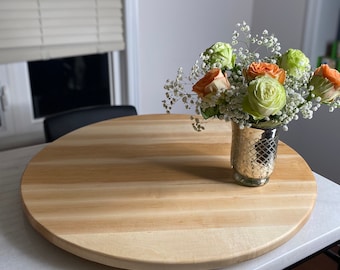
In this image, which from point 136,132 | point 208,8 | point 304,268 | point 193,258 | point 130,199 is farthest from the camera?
point 208,8

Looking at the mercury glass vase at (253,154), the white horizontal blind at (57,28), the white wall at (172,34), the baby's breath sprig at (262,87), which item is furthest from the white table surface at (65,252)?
the white wall at (172,34)

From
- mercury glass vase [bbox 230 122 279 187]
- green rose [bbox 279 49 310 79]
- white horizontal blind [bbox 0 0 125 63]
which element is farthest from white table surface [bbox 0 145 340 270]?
white horizontal blind [bbox 0 0 125 63]

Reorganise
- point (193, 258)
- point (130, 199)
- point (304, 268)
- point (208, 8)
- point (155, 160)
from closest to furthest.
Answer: point (193, 258)
point (130, 199)
point (155, 160)
point (304, 268)
point (208, 8)

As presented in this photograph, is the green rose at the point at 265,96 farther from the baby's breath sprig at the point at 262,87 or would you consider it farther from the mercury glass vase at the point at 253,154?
the mercury glass vase at the point at 253,154

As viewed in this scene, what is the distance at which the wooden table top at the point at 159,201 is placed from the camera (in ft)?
3.03

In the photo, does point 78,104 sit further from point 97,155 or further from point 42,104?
point 97,155

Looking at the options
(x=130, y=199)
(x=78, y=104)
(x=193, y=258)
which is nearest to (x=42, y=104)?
(x=78, y=104)

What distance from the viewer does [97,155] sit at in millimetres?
1347

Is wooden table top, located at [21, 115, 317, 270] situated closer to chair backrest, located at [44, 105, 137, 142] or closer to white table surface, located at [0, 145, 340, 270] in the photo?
white table surface, located at [0, 145, 340, 270]

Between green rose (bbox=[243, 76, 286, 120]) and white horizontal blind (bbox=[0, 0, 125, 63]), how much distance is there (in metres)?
1.30

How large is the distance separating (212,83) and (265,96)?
15cm

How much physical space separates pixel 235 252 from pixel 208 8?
184 cm

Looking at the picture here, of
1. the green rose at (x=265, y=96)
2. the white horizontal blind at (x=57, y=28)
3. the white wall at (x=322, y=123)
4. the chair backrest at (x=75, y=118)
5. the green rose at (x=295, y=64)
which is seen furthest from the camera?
the white wall at (x=322, y=123)

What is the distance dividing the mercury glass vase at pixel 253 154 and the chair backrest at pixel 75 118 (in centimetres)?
81
